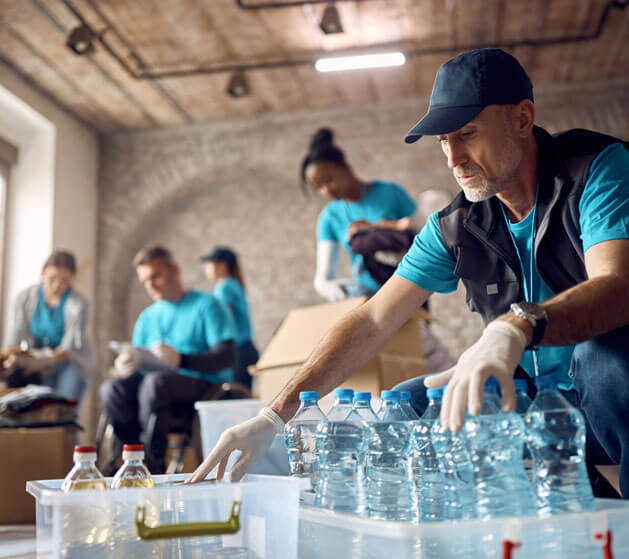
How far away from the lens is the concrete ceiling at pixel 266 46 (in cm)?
433

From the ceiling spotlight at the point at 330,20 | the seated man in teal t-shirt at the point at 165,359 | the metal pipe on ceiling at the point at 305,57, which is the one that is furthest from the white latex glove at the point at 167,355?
the metal pipe on ceiling at the point at 305,57

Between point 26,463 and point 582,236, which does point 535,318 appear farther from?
point 26,463

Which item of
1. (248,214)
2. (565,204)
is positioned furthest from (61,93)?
(565,204)

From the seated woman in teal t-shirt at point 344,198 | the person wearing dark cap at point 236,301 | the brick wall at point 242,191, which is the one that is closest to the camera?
the seated woman in teal t-shirt at point 344,198

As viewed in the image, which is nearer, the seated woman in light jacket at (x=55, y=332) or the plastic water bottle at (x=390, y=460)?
the plastic water bottle at (x=390, y=460)

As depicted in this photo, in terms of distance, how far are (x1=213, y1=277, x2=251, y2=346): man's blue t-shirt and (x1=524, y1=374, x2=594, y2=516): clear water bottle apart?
2.85m

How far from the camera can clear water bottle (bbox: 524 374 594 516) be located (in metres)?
1.02

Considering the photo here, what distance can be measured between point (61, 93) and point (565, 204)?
4898mm

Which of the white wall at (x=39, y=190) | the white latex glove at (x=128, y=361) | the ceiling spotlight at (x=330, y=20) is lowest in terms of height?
the white latex glove at (x=128, y=361)

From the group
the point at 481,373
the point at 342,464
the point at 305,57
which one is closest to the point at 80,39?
the point at 305,57

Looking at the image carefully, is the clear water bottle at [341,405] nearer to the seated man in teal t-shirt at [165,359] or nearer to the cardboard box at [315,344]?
the cardboard box at [315,344]

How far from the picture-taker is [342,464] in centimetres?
127

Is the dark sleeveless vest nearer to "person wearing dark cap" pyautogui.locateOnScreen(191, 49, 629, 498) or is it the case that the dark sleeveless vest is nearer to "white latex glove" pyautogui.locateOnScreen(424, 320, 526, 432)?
"person wearing dark cap" pyautogui.locateOnScreen(191, 49, 629, 498)

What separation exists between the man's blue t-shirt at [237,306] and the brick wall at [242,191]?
1.82 m
